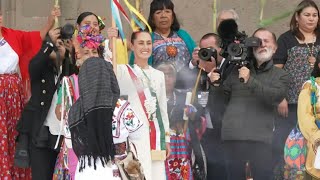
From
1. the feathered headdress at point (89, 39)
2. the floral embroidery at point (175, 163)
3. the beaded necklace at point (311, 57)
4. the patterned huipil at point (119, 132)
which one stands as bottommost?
the floral embroidery at point (175, 163)

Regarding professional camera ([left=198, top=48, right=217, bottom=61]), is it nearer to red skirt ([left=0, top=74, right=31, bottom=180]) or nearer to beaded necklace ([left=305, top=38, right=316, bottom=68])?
beaded necklace ([left=305, top=38, right=316, bottom=68])

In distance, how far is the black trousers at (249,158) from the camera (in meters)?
7.79

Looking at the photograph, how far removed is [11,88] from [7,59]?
27cm

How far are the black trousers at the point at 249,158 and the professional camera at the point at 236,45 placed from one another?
0.69 m

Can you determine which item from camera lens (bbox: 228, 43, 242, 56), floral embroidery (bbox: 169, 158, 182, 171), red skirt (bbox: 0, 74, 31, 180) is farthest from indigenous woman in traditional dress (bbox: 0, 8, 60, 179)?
camera lens (bbox: 228, 43, 242, 56)

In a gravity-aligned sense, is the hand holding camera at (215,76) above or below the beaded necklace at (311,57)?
below

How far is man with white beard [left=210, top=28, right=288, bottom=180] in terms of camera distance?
25.4 feet

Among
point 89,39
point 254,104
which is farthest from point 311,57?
point 89,39

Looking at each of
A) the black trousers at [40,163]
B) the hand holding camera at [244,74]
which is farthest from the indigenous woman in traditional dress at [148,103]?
the black trousers at [40,163]

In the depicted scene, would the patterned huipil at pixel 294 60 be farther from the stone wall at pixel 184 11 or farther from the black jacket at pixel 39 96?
the black jacket at pixel 39 96

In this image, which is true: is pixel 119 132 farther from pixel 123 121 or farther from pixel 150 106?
pixel 150 106

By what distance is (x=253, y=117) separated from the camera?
7.76 m

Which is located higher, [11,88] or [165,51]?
[165,51]

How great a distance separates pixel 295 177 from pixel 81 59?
2.15 m
